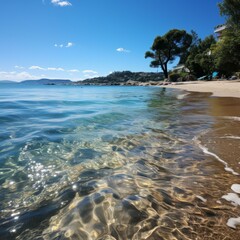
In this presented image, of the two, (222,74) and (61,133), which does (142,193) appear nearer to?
(61,133)

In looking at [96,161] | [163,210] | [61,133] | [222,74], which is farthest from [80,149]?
[222,74]

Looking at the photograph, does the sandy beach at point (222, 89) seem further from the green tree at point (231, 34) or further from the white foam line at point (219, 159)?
the white foam line at point (219, 159)

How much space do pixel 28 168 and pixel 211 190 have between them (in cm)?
285

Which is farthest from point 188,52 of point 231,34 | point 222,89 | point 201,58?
point 222,89

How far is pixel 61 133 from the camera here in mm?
6168

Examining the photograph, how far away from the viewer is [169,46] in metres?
55.5

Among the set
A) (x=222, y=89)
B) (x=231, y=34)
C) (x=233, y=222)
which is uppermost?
(x=231, y=34)

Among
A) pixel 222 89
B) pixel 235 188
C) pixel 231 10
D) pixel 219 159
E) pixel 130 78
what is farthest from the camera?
pixel 130 78

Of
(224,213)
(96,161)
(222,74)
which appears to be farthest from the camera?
(222,74)

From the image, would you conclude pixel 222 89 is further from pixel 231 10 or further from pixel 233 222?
pixel 233 222

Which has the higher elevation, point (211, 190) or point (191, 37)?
point (191, 37)

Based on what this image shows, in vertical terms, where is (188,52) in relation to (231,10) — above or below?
below

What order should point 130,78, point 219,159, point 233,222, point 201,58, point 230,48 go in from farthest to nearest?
point 130,78 < point 201,58 < point 230,48 < point 219,159 < point 233,222

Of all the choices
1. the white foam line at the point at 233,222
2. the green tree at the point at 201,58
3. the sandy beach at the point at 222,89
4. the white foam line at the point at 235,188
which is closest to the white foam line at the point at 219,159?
the white foam line at the point at 235,188
